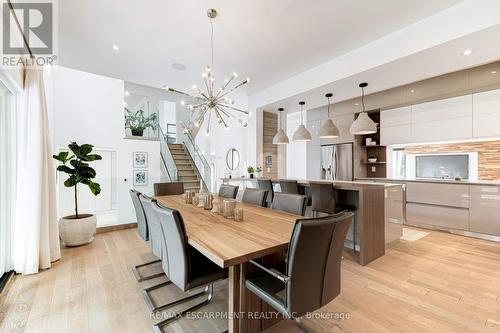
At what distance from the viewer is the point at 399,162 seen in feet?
18.0

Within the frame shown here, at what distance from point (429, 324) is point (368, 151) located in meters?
4.90

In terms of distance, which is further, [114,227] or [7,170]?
[114,227]

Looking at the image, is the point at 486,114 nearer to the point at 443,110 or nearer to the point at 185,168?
the point at 443,110

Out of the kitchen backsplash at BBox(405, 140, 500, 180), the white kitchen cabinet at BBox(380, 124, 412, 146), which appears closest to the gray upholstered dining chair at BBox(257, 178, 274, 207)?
the white kitchen cabinet at BBox(380, 124, 412, 146)

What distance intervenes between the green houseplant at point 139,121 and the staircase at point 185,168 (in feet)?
3.92

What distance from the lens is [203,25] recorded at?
9.85ft

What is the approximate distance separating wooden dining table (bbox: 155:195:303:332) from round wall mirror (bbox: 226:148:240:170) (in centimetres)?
429

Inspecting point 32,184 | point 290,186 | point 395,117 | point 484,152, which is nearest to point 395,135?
point 395,117

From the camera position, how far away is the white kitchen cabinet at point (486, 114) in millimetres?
3758

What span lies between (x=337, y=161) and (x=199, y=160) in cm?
398

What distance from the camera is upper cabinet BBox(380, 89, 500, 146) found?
3840 millimetres

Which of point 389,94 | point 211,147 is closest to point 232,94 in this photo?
point 211,147

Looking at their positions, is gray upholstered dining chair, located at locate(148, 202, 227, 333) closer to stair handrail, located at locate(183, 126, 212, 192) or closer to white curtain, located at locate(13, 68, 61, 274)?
white curtain, located at locate(13, 68, 61, 274)

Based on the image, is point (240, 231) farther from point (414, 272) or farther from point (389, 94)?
point (389, 94)
